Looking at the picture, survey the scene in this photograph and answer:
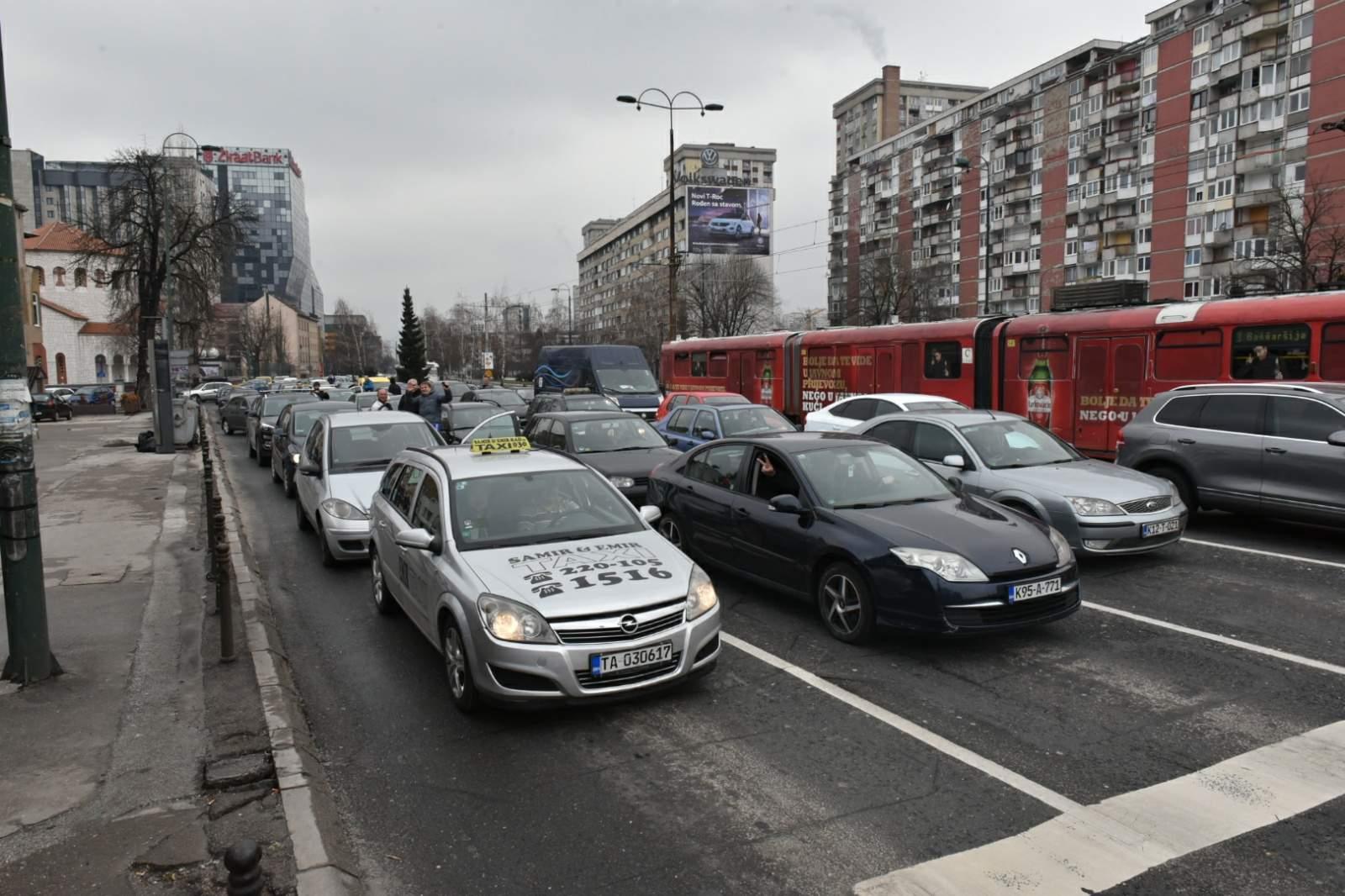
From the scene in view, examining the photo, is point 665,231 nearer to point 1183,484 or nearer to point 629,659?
point 1183,484

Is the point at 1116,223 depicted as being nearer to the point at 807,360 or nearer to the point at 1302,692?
the point at 807,360

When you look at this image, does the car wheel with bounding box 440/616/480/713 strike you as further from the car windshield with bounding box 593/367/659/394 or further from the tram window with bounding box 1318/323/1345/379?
the car windshield with bounding box 593/367/659/394

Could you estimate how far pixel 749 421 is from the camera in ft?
47.9

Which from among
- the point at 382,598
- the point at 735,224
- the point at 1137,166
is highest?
the point at 1137,166

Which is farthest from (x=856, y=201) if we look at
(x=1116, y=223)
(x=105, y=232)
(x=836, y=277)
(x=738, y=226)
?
(x=105, y=232)

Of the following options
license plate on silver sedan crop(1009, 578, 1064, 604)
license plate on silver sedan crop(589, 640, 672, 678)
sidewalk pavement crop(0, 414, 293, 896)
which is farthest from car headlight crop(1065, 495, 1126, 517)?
sidewalk pavement crop(0, 414, 293, 896)

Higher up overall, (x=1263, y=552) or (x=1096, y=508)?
(x=1096, y=508)

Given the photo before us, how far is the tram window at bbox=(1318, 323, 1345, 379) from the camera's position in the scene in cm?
1330

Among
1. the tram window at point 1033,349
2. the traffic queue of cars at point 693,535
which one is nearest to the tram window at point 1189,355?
the tram window at point 1033,349

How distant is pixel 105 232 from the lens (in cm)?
→ 3716

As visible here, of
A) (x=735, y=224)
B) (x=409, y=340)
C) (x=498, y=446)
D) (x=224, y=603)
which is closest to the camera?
(x=224, y=603)

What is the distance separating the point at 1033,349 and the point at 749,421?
6.90m

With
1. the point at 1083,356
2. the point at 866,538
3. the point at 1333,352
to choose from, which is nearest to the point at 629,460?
the point at 866,538

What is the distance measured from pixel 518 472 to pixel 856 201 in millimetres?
95663
